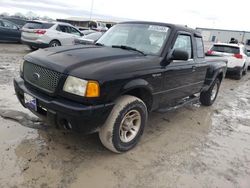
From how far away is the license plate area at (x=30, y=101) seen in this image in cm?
340

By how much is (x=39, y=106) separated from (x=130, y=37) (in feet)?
6.64

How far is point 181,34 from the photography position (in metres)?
4.67

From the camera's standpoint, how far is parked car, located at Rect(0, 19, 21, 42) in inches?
612

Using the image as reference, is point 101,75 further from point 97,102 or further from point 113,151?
point 113,151

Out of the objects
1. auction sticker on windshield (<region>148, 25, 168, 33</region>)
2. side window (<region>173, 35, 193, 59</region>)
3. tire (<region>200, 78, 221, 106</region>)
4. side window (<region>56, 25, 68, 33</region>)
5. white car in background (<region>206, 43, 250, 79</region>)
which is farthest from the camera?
side window (<region>56, 25, 68, 33</region>)

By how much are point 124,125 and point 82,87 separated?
0.95 meters

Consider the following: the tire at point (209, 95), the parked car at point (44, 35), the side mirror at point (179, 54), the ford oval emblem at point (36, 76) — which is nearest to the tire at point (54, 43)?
the parked car at point (44, 35)

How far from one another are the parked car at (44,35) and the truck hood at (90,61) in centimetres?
973

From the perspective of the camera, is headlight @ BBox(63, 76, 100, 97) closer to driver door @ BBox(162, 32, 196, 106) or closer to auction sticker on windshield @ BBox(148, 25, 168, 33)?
driver door @ BBox(162, 32, 196, 106)

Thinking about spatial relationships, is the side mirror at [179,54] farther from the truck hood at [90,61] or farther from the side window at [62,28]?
the side window at [62,28]

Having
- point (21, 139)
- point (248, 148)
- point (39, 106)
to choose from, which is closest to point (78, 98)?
point (39, 106)

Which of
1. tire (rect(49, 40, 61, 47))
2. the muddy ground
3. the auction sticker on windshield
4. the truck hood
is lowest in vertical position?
the muddy ground

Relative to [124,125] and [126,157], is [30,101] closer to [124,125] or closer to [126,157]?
[124,125]

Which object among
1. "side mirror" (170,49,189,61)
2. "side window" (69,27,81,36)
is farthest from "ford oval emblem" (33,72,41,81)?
"side window" (69,27,81,36)
